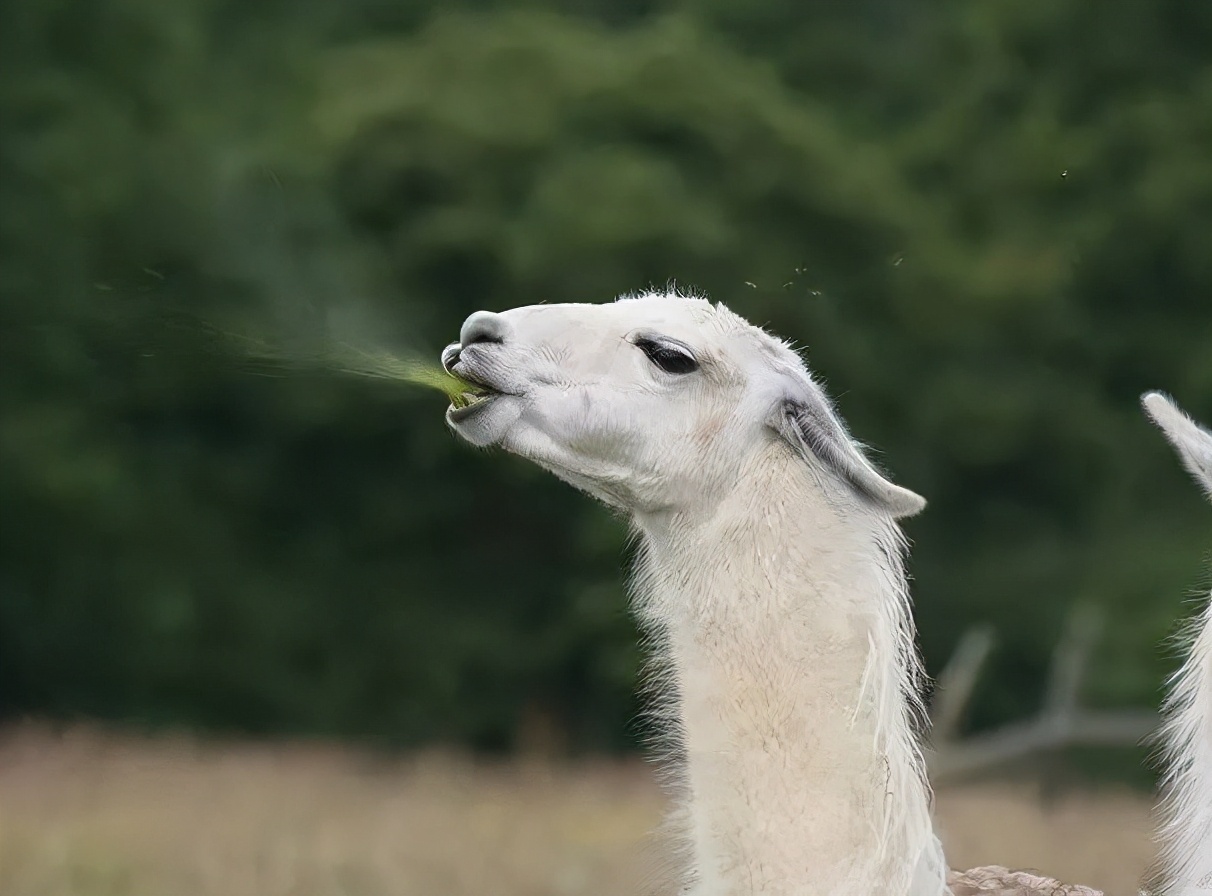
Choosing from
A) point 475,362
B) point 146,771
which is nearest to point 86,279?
point 146,771

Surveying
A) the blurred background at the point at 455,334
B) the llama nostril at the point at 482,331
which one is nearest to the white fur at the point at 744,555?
the llama nostril at the point at 482,331

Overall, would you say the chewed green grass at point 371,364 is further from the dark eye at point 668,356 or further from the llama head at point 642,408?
the dark eye at point 668,356

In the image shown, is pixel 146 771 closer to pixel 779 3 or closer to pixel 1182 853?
pixel 1182 853

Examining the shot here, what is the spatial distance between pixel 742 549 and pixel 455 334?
7.11 metres

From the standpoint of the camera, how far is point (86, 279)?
1021cm

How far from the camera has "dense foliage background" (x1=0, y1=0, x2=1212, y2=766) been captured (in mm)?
10922

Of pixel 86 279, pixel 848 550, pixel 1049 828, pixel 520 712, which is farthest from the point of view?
pixel 520 712

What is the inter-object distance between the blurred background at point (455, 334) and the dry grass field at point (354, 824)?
0.16 metres

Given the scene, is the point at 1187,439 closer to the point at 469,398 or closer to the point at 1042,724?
the point at 469,398

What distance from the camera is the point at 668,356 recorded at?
360cm

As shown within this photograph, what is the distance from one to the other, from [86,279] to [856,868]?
7747 mm

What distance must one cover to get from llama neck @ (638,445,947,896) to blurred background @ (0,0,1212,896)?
20.0ft

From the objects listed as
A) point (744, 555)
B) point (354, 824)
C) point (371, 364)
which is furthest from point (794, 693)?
point (354, 824)

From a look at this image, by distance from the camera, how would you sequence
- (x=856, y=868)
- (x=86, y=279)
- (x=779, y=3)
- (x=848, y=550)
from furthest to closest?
1. (x=779, y=3)
2. (x=86, y=279)
3. (x=848, y=550)
4. (x=856, y=868)
